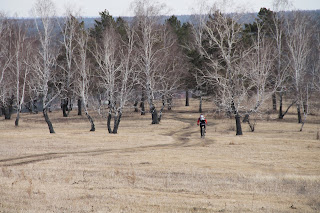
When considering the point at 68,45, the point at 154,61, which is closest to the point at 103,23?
the point at 68,45

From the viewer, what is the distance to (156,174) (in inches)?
757

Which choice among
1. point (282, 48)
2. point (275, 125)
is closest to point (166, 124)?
point (275, 125)

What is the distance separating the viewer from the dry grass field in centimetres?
1348

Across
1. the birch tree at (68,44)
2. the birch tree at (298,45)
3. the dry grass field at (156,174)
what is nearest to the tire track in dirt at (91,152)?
the dry grass field at (156,174)

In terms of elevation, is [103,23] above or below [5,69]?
above

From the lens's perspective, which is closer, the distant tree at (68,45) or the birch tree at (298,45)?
the birch tree at (298,45)

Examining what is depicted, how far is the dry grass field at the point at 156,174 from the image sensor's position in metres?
13.5

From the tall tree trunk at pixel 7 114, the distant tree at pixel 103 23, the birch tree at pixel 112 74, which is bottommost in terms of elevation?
the tall tree trunk at pixel 7 114

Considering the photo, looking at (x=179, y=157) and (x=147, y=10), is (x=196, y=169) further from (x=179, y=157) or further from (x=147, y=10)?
(x=147, y=10)

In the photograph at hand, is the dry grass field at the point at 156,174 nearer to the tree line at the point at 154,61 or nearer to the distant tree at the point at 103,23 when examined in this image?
the tree line at the point at 154,61

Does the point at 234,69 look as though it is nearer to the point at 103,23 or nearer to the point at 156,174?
the point at 156,174

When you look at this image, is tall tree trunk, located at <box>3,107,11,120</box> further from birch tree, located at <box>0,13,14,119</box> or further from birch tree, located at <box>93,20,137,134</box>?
birch tree, located at <box>93,20,137,134</box>

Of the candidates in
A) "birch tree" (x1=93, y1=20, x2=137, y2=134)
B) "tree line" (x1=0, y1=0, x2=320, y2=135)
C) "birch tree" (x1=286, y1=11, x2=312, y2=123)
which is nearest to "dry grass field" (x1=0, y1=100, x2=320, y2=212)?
"birch tree" (x1=93, y1=20, x2=137, y2=134)

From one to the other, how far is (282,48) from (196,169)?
43.2 m
